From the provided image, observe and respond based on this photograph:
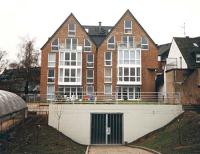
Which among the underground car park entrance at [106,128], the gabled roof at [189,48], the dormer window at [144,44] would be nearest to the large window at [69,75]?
the dormer window at [144,44]

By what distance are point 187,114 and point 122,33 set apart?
20720 mm

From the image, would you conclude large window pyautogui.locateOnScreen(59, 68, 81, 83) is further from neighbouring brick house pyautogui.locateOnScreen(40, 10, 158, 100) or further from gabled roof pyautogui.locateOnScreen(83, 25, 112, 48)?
gabled roof pyautogui.locateOnScreen(83, 25, 112, 48)

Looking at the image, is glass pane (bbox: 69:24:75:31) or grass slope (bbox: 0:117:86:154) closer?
grass slope (bbox: 0:117:86:154)

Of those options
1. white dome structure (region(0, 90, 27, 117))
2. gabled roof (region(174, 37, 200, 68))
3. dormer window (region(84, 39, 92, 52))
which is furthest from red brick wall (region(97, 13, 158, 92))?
white dome structure (region(0, 90, 27, 117))

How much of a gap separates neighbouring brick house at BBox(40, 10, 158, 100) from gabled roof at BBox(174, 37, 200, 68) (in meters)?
3.76

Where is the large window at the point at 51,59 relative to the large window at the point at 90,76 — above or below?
above

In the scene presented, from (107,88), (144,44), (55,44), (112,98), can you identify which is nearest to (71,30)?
(55,44)

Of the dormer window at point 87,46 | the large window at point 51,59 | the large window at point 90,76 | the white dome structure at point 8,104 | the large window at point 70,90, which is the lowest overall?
the white dome structure at point 8,104

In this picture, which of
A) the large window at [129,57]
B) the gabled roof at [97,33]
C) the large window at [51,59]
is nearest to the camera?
the large window at [129,57]

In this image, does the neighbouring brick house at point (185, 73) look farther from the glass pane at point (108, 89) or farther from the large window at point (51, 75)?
the large window at point (51, 75)

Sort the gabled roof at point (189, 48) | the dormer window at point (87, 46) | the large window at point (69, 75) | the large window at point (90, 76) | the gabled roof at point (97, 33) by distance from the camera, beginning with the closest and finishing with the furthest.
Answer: the gabled roof at point (189, 48) → the large window at point (69, 75) → the large window at point (90, 76) → the dormer window at point (87, 46) → the gabled roof at point (97, 33)

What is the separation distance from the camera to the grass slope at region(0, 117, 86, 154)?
25.6 meters

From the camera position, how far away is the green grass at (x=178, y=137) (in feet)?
82.3

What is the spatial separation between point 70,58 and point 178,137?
2579 centimetres
